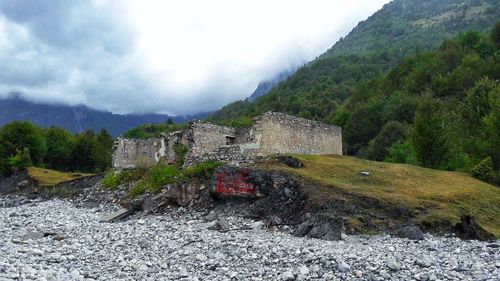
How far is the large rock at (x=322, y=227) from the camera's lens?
16.8 metres

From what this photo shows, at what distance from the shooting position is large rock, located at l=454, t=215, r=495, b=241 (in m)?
17.0

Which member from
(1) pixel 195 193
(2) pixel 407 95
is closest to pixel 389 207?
(1) pixel 195 193

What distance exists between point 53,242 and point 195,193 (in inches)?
327

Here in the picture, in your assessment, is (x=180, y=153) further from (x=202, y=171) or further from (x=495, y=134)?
(x=495, y=134)

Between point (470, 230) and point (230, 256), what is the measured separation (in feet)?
31.4

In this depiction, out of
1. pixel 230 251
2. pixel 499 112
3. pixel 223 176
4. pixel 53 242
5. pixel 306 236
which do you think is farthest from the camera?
pixel 499 112

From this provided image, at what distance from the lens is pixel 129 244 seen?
17.8m

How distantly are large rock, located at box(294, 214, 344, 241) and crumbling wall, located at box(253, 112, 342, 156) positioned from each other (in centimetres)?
983

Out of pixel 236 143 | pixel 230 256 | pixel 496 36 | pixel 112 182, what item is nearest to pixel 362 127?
pixel 496 36

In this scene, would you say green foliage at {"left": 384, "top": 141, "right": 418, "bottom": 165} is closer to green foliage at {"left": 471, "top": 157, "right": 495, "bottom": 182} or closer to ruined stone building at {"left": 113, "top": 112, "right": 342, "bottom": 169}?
ruined stone building at {"left": 113, "top": 112, "right": 342, "bottom": 169}

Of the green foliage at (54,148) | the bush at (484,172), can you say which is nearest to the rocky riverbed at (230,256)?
the bush at (484,172)

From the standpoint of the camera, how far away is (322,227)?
56.9 feet

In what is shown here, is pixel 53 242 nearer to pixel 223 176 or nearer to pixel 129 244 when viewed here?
pixel 129 244

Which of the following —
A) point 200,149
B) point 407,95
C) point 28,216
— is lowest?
point 28,216
